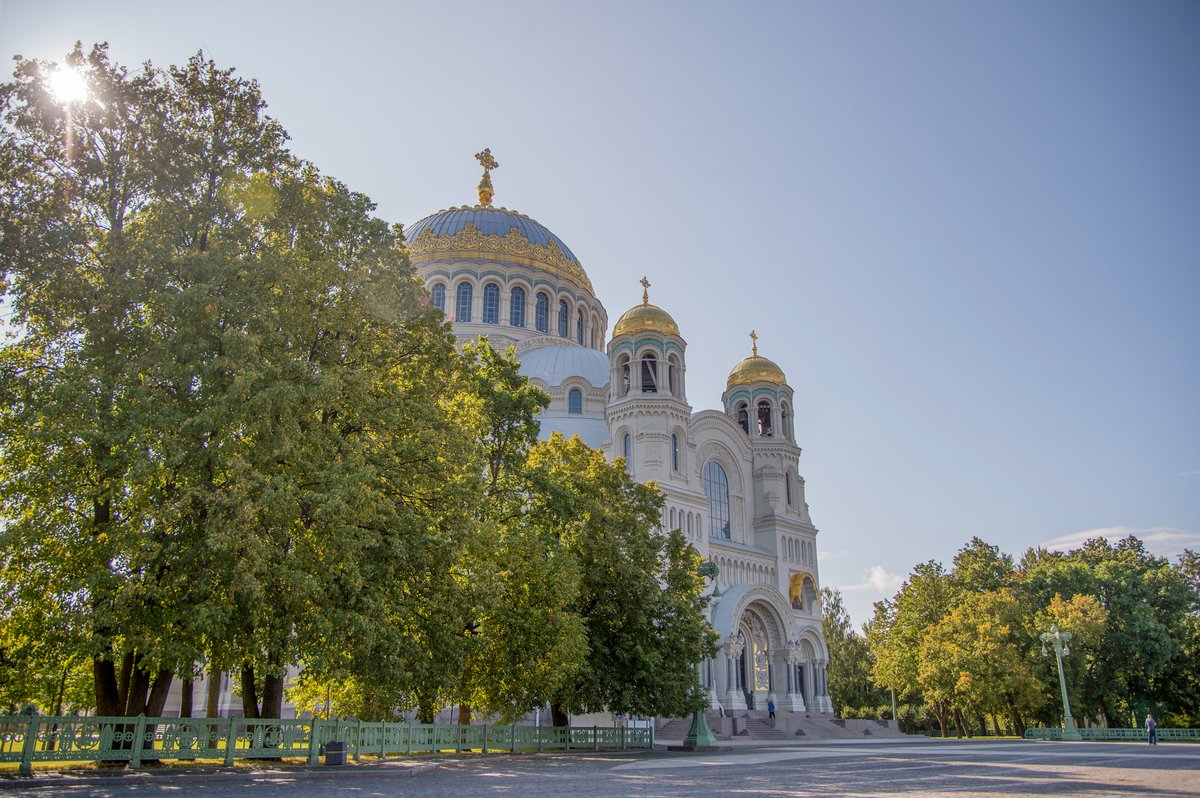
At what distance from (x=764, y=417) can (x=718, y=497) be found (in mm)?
5976

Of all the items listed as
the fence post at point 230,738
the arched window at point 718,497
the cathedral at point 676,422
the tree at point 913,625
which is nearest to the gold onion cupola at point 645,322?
the cathedral at point 676,422

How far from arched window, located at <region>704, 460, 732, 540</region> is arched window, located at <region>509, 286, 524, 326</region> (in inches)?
524

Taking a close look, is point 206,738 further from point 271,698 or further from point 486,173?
point 486,173

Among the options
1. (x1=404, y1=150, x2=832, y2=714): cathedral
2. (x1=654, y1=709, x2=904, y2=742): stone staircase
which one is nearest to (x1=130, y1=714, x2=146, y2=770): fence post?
(x1=654, y1=709, x2=904, y2=742): stone staircase

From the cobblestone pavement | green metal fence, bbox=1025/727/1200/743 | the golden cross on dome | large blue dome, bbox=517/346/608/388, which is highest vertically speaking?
the golden cross on dome

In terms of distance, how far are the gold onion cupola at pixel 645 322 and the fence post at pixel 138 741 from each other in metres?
28.2

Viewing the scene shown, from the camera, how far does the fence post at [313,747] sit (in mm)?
13391

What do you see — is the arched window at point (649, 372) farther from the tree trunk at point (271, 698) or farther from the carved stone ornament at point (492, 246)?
the tree trunk at point (271, 698)

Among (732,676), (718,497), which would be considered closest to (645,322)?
(718,497)

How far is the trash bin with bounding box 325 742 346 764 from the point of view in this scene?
13.0 m

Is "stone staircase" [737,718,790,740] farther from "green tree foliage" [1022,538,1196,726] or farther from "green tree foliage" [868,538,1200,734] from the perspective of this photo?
"green tree foliage" [1022,538,1196,726]

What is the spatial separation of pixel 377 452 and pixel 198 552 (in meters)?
3.17

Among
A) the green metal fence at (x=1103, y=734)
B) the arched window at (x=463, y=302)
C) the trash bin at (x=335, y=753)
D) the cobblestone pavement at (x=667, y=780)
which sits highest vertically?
the arched window at (x=463, y=302)

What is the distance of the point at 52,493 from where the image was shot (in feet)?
39.9
